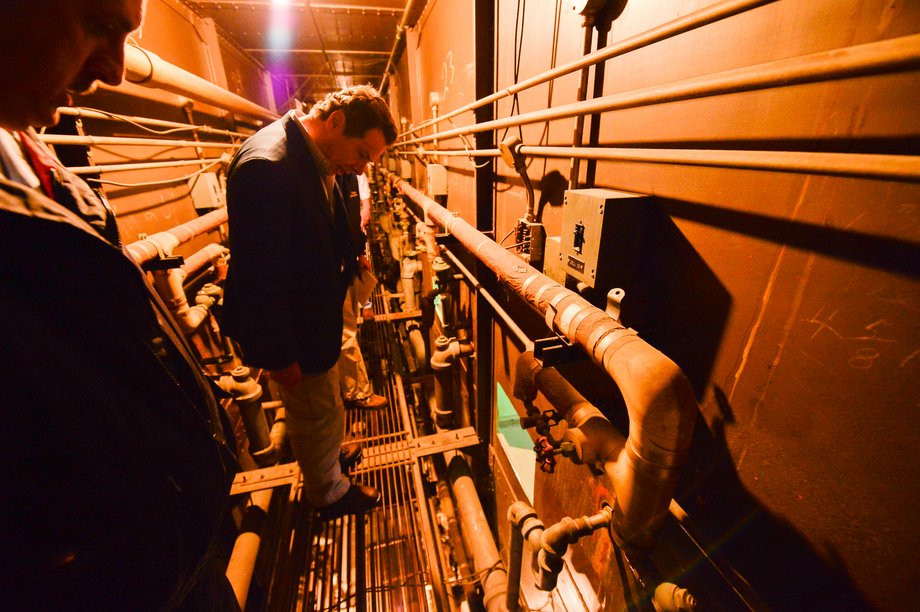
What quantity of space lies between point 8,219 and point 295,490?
315 centimetres

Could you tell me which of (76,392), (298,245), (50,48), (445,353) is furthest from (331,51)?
(76,392)

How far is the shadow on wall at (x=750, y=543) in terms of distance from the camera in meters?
0.80

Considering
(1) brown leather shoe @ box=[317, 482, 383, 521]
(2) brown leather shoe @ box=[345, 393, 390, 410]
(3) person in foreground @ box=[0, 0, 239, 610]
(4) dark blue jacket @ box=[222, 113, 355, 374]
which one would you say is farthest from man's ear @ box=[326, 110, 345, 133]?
(2) brown leather shoe @ box=[345, 393, 390, 410]

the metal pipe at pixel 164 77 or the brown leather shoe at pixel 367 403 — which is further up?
the metal pipe at pixel 164 77

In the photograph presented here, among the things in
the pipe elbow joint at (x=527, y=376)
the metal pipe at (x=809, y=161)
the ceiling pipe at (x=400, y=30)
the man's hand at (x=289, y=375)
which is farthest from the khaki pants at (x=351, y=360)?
the ceiling pipe at (x=400, y=30)

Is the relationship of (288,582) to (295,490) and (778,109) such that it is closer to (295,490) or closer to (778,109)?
(295,490)

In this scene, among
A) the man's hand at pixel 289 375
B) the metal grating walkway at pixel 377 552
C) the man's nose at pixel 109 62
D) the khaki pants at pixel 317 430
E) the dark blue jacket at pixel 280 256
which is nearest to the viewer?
the man's nose at pixel 109 62

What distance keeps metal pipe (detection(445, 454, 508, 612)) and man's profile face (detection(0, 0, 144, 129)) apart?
11.1 feet

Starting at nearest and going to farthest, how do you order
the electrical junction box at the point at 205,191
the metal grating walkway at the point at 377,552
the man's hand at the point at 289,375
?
the man's hand at the point at 289,375
the metal grating walkway at the point at 377,552
the electrical junction box at the point at 205,191

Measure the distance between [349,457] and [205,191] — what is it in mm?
3814

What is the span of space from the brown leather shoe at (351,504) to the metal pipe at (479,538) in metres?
0.96

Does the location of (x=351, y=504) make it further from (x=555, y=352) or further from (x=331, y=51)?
(x=331, y=51)

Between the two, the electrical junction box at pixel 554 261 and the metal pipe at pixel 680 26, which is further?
the electrical junction box at pixel 554 261

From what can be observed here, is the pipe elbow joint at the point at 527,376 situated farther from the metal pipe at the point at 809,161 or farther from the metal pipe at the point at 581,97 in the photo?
the metal pipe at the point at 809,161
